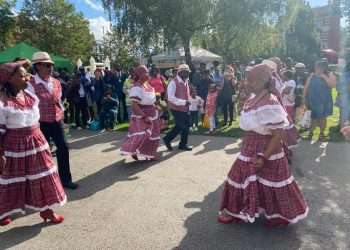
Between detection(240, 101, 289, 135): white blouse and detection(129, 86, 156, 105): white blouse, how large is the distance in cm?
350

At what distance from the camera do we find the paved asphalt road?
4.29 meters

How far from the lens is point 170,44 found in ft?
68.3

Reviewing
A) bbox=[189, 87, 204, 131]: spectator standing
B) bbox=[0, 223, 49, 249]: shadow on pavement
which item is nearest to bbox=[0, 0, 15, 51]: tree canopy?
bbox=[189, 87, 204, 131]: spectator standing

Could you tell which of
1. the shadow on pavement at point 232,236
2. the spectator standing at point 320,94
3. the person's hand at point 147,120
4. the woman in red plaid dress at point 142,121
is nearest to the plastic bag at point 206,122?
the spectator standing at point 320,94

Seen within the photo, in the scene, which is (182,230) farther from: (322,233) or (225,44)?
(225,44)

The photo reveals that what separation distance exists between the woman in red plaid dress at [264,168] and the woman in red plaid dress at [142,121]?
3.41 m

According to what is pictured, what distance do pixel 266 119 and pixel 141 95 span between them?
372cm

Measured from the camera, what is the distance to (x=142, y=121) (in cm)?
771

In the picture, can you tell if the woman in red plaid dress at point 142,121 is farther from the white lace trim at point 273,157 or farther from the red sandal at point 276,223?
the red sandal at point 276,223

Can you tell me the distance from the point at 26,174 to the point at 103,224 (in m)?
1.09

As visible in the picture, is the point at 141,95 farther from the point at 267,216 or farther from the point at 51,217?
the point at 267,216

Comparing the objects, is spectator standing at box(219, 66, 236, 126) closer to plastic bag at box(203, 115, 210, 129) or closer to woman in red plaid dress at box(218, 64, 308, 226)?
plastic bag at box(203, 115, 210, 129)

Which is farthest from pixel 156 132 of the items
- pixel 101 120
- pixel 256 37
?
pixel 256 37

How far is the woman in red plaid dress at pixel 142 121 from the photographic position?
747cm
